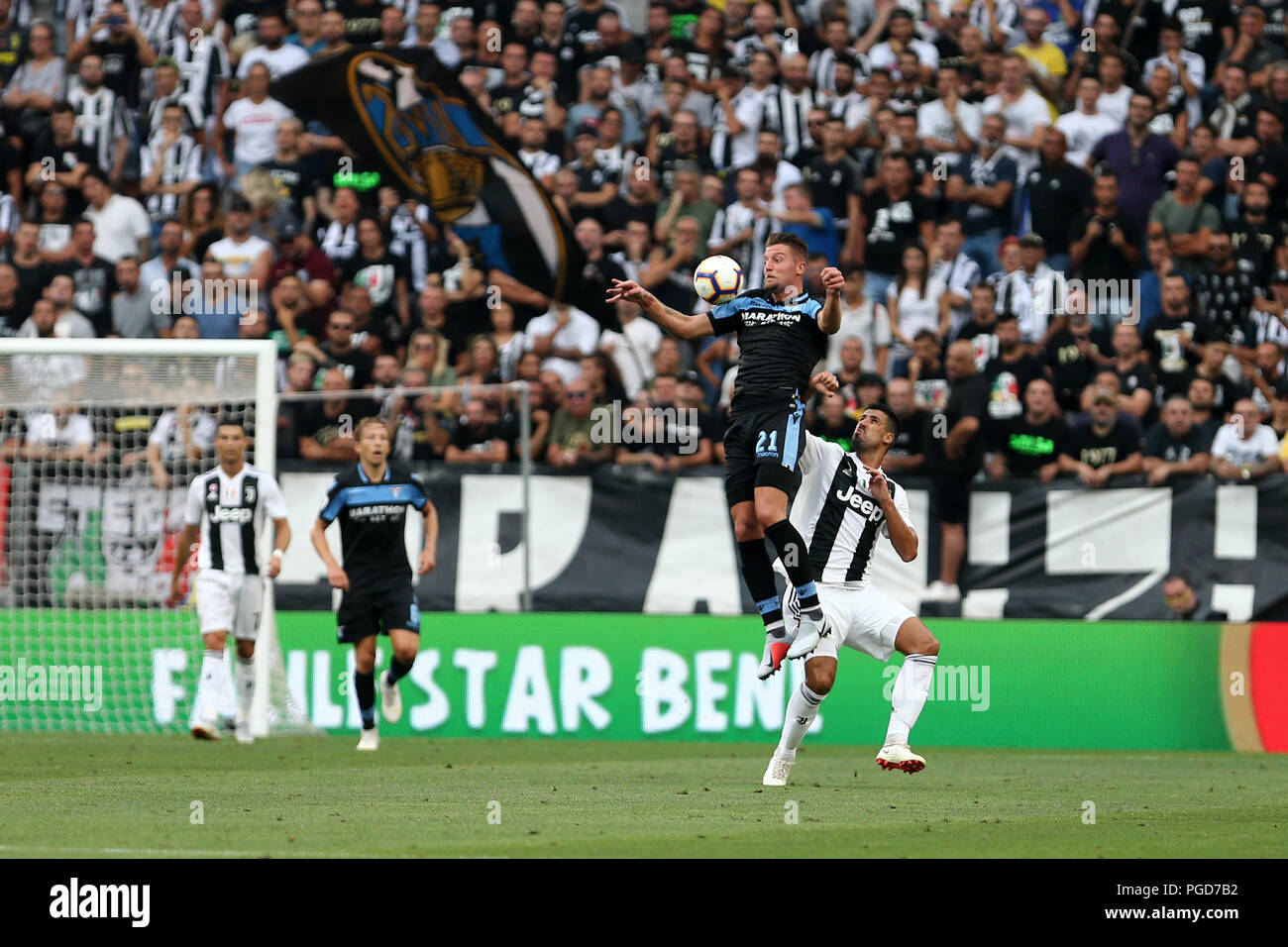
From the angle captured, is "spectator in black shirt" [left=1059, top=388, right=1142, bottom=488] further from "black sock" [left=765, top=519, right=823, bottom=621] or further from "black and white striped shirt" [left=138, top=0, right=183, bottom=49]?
"black and white striped shirt" [left=138, top=0, right=183, bottom=49]

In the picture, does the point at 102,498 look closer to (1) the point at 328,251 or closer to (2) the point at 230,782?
(1) the point at 328,251

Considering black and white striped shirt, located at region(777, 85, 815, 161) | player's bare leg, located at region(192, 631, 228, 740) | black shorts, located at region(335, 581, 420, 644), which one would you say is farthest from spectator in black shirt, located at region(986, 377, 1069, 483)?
player's bare leg, located at region(192, 631, 228, 740)

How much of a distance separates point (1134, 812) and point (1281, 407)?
27.9 feet

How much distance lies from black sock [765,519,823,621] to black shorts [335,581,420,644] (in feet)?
16.5

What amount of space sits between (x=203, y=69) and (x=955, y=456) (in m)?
10.7

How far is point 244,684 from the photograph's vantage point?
54.5ft

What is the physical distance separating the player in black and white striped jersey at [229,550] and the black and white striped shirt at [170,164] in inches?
270

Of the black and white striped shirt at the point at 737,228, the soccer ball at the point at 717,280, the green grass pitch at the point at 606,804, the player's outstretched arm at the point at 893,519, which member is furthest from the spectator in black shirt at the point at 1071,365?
the soccer ball at the point at 717,280

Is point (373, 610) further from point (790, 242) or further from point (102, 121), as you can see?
point (102, 121)

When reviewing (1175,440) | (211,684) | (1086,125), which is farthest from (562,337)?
(1175,440)

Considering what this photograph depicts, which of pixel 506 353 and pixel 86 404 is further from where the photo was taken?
pixel 506 353

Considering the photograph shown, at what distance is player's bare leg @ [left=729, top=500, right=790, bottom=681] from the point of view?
11.7 meters

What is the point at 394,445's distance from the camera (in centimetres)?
1927

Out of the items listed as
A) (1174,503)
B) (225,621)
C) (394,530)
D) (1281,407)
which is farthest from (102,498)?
(1281,407)
